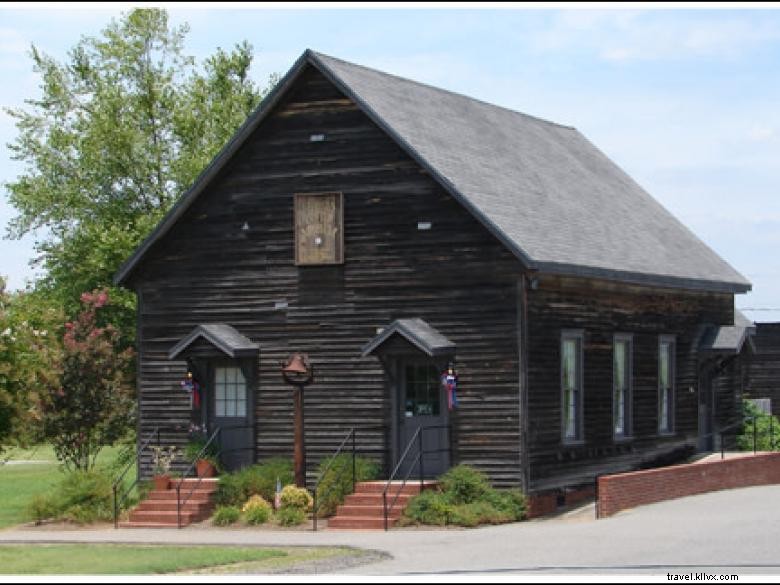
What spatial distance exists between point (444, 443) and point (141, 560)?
27.3 feet

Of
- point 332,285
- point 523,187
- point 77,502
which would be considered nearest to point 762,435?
point 523,187

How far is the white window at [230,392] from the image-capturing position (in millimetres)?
32781

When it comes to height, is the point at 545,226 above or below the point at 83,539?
above

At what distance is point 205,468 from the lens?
3183 cm

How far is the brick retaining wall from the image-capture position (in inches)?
1163

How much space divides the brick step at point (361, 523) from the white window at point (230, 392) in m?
4.58

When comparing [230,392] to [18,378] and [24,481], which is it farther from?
[24,481]

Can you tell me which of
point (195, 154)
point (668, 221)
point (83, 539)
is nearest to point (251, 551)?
point (83, 539)

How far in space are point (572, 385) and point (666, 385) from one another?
521 cm

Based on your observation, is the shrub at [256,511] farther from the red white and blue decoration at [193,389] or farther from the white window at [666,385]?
the white window at [666,385]

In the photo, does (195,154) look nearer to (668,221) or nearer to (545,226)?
(668,221)

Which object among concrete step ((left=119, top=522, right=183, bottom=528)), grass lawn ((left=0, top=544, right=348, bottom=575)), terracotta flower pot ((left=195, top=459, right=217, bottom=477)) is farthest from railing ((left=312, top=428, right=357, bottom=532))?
grass lawn ((left=0, top=544, right=348, bottom=575))

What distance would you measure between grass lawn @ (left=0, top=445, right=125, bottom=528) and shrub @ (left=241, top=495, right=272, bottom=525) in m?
4.89

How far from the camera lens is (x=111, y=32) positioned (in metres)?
52.9
